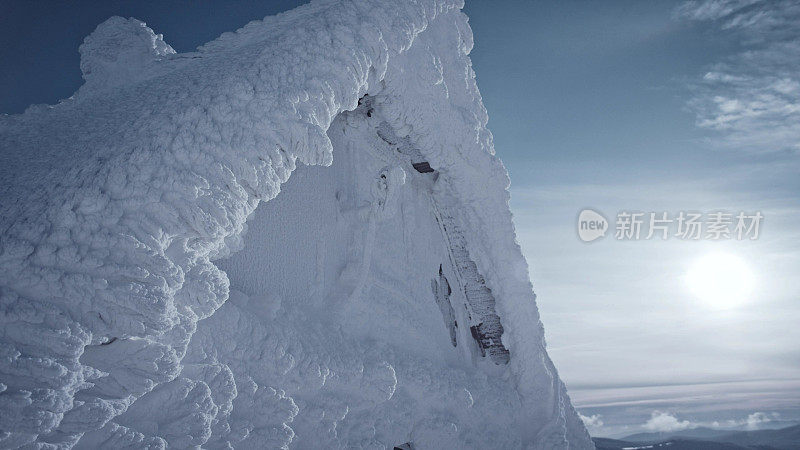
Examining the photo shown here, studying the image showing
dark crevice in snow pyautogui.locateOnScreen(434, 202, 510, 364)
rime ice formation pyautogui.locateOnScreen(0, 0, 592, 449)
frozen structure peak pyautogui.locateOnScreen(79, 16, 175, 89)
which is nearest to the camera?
rime ice formation pyautogui.locateOnScreen(0, 0, 592, 449)

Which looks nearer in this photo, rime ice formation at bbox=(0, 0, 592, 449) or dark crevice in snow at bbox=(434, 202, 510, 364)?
rime ice formation at bbox=(0, 0, 592, 449)

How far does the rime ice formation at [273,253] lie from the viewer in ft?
4.34

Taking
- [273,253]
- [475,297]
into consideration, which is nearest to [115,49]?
[273,253]

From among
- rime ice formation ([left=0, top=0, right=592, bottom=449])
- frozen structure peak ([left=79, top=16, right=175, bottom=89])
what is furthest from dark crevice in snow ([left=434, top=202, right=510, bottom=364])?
frozen structure peak ([left=79, top=16, right=175, bottom=89])

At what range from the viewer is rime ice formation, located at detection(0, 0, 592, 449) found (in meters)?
1.32

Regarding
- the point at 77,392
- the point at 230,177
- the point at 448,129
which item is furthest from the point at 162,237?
the point at 448,129

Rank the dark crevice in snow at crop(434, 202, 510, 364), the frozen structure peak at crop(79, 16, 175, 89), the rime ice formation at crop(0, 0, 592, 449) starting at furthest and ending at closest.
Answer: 1. the dark crevice in snow at crop(434, 202, 510, 364)
2. the frozen structure peak at crop(79, 16, 175, 89)
3. the rime ice formation at crop(0, 0, 592, 449)

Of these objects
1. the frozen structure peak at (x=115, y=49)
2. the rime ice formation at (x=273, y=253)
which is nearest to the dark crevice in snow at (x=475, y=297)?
the rime ice formation at (x=273, y=253)

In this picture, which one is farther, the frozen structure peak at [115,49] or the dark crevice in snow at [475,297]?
the dark crevice in snow at [475,297]

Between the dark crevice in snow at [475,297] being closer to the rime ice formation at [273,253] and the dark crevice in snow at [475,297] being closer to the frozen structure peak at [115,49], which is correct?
the rime ice formation at [273,253]

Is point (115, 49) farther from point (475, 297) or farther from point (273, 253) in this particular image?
point (475, 297)

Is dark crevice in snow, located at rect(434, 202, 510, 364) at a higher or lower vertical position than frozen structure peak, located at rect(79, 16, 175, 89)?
lower

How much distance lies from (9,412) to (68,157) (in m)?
0.77

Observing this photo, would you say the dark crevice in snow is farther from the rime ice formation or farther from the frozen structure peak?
the frozen structure peak
